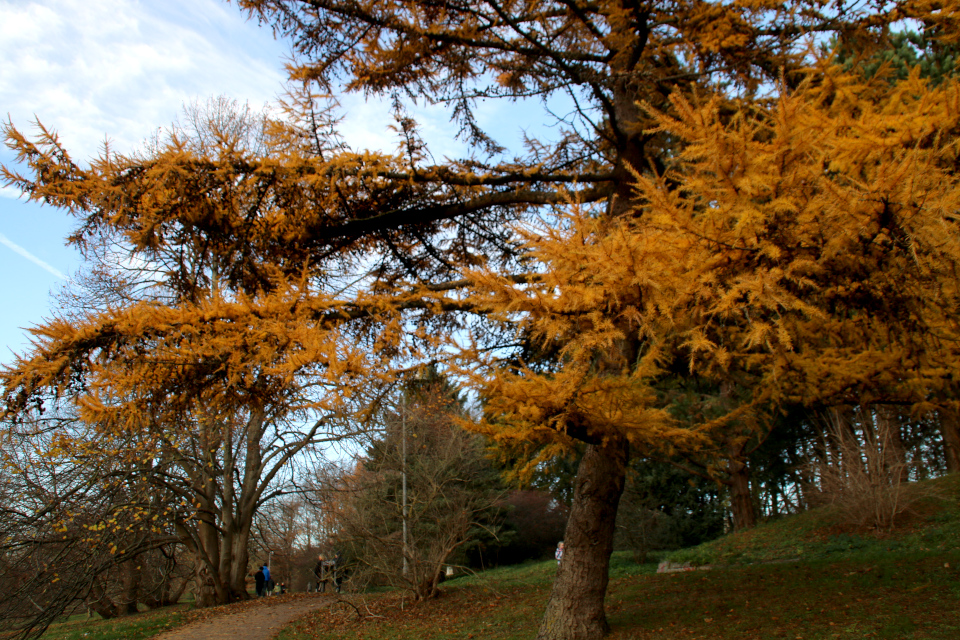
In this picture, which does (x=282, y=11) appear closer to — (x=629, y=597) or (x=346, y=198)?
(x=346, y=198)

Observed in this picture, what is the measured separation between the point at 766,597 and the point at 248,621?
9073mm

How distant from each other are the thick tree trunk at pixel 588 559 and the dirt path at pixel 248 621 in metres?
5.90

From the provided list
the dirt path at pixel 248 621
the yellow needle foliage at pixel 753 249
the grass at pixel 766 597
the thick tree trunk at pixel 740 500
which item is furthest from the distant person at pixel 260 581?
the yellow needle foliage at pixel 753 249

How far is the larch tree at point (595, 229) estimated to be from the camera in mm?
2928

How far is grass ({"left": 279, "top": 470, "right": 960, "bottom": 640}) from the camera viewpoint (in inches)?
199

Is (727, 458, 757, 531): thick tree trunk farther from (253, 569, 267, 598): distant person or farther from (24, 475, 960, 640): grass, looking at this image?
(253, 569, 267, 598): distant person

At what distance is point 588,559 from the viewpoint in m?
5.21

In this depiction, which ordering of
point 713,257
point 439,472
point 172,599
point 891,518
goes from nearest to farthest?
point 713,257 → point 891,518 → point 439,472 → point 172,599

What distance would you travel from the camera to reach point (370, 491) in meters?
11.5

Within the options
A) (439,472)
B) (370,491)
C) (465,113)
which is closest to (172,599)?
(370,491)

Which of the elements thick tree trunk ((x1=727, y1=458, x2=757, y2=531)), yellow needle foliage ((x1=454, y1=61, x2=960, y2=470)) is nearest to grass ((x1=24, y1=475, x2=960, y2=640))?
→ thick tree trunk ((x1=727, y1=458, x2=757, y2=531))

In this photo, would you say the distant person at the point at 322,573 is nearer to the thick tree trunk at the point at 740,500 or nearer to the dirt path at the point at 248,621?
the dirt path at the point at 248,621

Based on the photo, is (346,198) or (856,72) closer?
(856,72)

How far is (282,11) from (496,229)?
3.06 meters
